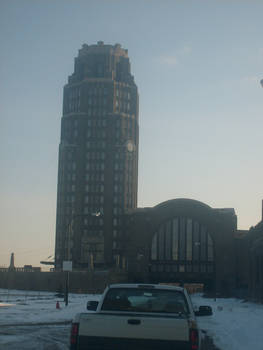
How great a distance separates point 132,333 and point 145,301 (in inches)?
78.5

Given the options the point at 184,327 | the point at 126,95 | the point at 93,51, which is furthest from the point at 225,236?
the point at 184,327

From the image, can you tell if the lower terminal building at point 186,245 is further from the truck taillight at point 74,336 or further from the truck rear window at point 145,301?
the truck taillight at point 74,336

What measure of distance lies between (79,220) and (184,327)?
136 meters

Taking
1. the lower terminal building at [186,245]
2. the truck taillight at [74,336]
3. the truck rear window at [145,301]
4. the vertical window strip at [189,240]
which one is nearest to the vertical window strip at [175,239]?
the lower terminal building at [186,245]

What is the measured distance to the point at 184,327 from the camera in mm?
8477

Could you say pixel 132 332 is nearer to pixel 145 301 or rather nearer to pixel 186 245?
pixel 145 301

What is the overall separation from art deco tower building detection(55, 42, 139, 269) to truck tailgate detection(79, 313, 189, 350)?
435ft

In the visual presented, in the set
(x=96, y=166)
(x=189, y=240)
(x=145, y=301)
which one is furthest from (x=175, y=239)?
(x=145, y=301)

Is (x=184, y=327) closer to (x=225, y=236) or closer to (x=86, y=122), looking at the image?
(x=225, y=236)

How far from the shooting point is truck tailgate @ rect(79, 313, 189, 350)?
8445 mm

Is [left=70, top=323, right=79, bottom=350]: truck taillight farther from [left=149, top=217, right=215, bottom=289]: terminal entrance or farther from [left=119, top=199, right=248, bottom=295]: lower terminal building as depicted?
[left=149, top=217, right=215, bottom=289]: terminal entrance

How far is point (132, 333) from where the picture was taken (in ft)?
28.1

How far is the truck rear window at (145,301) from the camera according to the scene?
33.7 feet

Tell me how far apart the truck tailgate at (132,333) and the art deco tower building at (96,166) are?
132m
